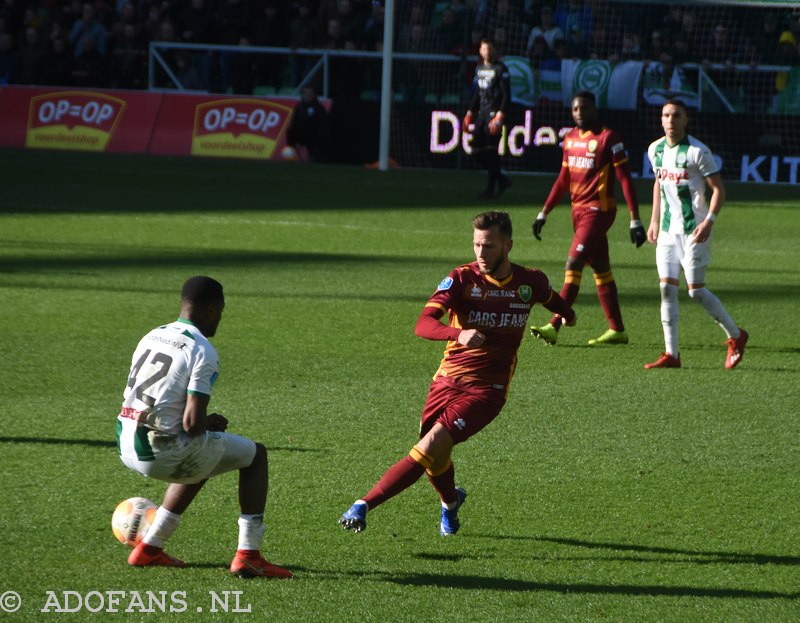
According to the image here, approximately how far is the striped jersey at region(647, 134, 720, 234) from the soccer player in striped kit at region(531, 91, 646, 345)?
0.78 meters

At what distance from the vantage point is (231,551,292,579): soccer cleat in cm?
558

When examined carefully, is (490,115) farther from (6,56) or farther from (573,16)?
(6,56)

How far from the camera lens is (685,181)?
10.2 meters

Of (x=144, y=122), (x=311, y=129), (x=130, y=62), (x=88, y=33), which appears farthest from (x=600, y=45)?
(x=88, y=33)

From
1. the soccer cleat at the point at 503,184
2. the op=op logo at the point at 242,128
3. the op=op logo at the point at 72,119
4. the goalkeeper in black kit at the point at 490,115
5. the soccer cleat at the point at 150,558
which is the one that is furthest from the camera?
the op=op logo at the point at 72,119

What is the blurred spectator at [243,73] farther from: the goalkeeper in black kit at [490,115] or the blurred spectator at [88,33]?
the goalkeeper in black kit at [490,115]

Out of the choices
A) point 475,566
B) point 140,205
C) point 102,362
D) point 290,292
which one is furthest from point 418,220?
point 475,566

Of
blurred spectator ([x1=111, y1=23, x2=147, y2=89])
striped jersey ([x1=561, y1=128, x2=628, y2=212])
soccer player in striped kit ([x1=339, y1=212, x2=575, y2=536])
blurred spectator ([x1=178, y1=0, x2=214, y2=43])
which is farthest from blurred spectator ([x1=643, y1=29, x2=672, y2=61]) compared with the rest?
soccer player in striped kit ([x1=339, y1=212, x2=575, y2=536])

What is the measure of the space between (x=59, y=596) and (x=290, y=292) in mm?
8072

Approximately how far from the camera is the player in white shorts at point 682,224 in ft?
33.4

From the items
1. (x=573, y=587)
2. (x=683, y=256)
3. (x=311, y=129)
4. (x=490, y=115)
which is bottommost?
(x=311, y=129)

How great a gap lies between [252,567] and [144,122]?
72.0ft

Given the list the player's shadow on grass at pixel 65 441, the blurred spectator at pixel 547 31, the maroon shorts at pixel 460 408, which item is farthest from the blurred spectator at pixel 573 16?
the maroon shorts at pixel 460 408

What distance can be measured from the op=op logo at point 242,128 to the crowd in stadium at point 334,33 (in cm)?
116
